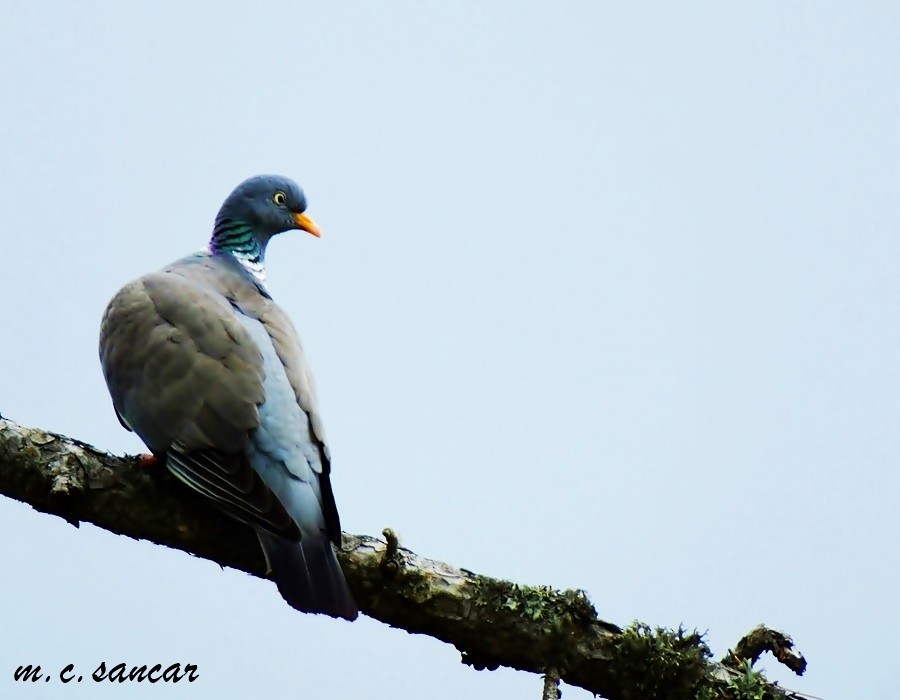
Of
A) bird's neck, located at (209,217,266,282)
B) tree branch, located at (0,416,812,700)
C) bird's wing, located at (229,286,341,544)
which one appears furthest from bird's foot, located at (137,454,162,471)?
bird's neck, located at (209,217,266,282)

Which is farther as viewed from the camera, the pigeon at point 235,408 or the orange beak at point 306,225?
the orange beak at point 306,225

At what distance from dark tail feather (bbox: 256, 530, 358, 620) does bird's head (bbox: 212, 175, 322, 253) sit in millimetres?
2210

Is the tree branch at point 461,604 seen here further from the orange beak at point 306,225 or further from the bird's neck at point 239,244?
the orange beak at point 306,225

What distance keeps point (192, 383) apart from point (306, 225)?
176 cm

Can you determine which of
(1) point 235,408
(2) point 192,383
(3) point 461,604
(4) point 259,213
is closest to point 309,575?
(3) point 461,604

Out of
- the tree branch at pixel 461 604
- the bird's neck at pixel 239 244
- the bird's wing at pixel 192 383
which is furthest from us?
the bird's neck at pixel 239 244

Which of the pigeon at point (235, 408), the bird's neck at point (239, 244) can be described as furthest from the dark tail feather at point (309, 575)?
the bird's neck at point (239, 244)

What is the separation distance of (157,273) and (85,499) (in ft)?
4.43

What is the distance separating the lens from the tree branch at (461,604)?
124 inches

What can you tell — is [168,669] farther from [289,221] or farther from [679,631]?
[289,221]

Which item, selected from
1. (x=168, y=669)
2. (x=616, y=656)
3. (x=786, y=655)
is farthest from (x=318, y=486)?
(x=786, y=655)

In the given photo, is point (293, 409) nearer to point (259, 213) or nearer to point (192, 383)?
point (192, 383)

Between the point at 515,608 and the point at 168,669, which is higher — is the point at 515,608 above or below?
above

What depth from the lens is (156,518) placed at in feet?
10.8
